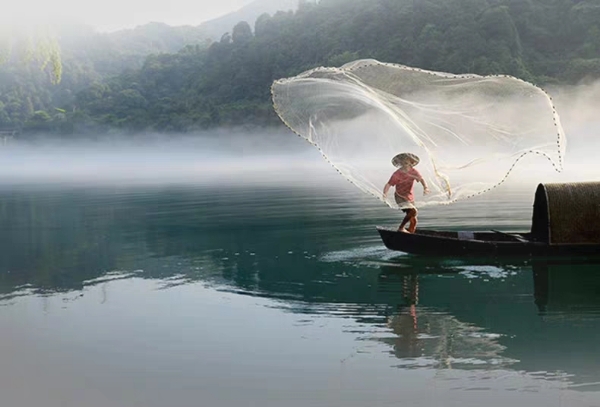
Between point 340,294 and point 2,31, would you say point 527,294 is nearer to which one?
point 340,294

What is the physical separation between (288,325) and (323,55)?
102636 millimetres

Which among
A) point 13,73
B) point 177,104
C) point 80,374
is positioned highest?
point 13,73

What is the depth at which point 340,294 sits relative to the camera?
13.3 meters

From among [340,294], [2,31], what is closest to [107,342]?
[340,294]

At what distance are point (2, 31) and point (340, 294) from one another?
35.3 feet

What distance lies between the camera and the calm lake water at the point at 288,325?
8.54 meters

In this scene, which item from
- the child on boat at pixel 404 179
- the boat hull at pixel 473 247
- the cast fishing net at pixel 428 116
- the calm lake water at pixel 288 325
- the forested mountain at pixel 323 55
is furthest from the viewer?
the forested mountain at pixel 323 55

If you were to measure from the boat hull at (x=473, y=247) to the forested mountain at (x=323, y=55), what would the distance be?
67.3 meters

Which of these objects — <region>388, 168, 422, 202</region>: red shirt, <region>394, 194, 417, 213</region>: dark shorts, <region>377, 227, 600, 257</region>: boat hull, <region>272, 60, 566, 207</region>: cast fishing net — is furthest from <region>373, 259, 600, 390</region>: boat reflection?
<region>272, 60, 566, 207</region>: cast fishing net

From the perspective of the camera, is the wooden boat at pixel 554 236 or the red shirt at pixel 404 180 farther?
the red shirt at pixel 404 180

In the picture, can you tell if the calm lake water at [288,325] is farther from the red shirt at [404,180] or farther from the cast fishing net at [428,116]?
the cast fishing net at [428,116]

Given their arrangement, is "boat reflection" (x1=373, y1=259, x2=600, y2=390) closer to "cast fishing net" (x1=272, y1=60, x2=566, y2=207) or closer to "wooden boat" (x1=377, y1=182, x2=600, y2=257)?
"wooden boat" (x1=377, y1=182, x2=600, y2=257)

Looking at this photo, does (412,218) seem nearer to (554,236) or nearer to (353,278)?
(353,278)

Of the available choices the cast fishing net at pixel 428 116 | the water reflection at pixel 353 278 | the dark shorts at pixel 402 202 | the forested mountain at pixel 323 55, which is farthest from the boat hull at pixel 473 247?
the forested mountain at pixel 323 55
